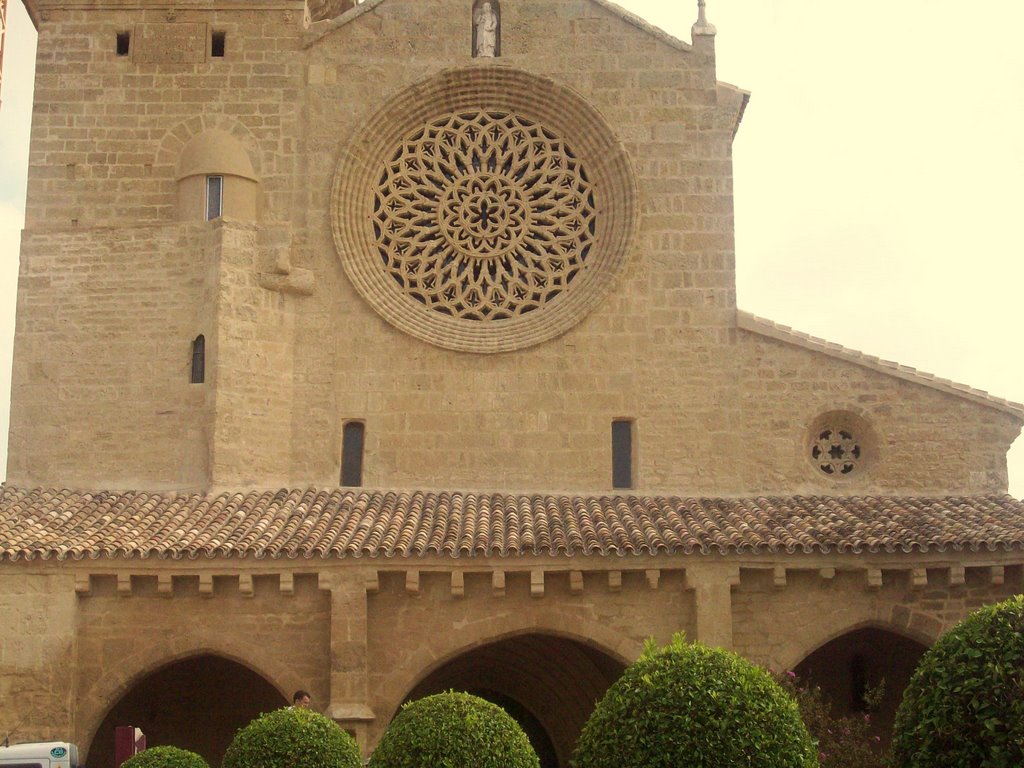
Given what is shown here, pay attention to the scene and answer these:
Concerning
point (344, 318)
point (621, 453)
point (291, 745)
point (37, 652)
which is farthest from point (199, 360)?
point (291, 745)

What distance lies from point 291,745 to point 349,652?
3.99 m

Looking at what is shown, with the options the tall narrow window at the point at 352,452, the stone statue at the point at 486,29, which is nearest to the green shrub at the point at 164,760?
the tall narrow window at the point at 352,452

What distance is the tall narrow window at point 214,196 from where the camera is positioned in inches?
771

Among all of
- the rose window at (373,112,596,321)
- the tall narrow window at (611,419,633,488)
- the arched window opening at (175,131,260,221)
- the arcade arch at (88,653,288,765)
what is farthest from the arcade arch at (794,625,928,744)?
the arched window opening at (175,131,260,221)

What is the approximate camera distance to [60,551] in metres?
16.5

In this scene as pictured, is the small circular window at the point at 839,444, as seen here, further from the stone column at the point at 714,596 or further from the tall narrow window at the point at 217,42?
the tall narrow window at the point at 217,42

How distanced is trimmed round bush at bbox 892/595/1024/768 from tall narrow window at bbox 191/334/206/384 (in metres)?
11.3

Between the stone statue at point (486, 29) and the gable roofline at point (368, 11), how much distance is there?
4.12ft

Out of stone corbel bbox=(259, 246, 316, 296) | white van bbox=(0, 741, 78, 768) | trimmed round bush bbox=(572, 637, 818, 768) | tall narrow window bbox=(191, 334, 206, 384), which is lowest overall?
white van bbox=(0, 741, 78, 768)

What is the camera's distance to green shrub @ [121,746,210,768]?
42.1 feet

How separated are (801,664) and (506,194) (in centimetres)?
681

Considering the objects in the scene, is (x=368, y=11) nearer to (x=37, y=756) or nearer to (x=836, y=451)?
(x=836, y=451)

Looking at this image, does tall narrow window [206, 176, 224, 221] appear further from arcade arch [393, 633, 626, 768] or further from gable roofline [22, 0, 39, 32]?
arcade arch [393, 633, 626, 768]

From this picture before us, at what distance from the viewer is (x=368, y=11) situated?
66.9 feet
